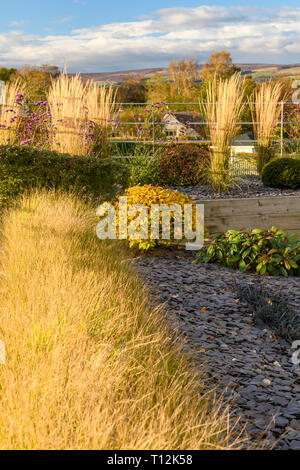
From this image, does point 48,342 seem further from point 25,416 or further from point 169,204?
point 169,204

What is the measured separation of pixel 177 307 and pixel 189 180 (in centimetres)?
640

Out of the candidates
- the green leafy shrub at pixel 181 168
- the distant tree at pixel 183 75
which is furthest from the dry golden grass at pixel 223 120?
the distant tree at pixel 183 75

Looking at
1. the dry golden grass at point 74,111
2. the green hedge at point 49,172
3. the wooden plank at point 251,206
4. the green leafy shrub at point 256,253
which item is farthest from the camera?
the dry golden grass at point 74,111

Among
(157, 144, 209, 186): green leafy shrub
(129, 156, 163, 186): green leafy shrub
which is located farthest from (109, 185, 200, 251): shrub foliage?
(157, 144, 209, 186): green leafy shrub

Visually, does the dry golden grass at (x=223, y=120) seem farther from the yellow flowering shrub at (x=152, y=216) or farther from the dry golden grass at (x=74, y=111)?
the yellow flowering shrub at (x=152, y=216)

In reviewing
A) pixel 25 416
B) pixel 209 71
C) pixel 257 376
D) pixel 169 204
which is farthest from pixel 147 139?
pixel 209 71

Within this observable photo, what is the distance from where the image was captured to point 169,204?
518 centimetres

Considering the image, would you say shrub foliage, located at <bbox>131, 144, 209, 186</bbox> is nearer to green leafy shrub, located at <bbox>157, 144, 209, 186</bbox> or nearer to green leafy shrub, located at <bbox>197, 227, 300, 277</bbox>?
green leafy shrub, located at <bbox>157, 144, 209, 186</bbox>

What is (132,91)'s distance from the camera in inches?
1802

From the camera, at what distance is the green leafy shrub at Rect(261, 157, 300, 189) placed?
917 centimetres

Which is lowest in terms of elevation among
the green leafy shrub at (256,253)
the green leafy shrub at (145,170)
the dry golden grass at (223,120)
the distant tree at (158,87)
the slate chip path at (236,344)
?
the slate chip path at (236,344)

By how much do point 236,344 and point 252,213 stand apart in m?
3.11

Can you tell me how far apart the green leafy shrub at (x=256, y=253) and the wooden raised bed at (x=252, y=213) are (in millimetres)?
753

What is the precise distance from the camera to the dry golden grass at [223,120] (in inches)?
307
